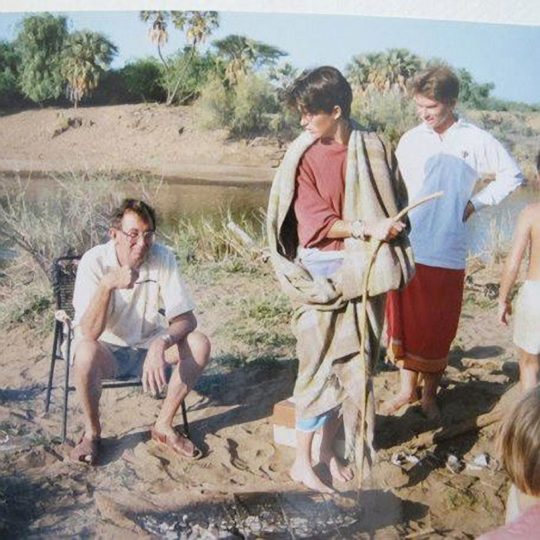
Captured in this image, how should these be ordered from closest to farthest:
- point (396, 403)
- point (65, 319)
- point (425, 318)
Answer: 1. point (65, 319)
2. point (425, 318)
3. point (396, 403)

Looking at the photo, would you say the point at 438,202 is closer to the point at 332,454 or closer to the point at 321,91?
the point at 321,91

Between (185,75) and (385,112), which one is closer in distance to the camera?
(185,75)

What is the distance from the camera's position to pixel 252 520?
2293mm

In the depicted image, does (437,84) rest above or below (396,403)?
above

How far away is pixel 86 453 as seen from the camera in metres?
2.40

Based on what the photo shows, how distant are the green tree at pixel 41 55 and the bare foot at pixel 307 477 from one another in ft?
4.24

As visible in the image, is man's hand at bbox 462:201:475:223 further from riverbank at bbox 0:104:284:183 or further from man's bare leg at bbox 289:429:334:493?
man's bare leg at bbox 289:429:334:493

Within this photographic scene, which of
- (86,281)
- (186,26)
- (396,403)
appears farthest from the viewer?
(396,403)

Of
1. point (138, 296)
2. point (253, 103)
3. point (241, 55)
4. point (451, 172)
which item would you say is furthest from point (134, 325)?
point (451, 172)

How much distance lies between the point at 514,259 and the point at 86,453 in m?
1.37

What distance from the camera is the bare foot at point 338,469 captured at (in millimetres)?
2500

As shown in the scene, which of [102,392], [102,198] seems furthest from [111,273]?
[102,392]

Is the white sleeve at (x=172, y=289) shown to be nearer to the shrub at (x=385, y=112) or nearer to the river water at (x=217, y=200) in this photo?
the river water at (x=217, y=200)

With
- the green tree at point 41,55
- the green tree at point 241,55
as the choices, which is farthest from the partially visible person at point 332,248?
the green tree at point 41,55
